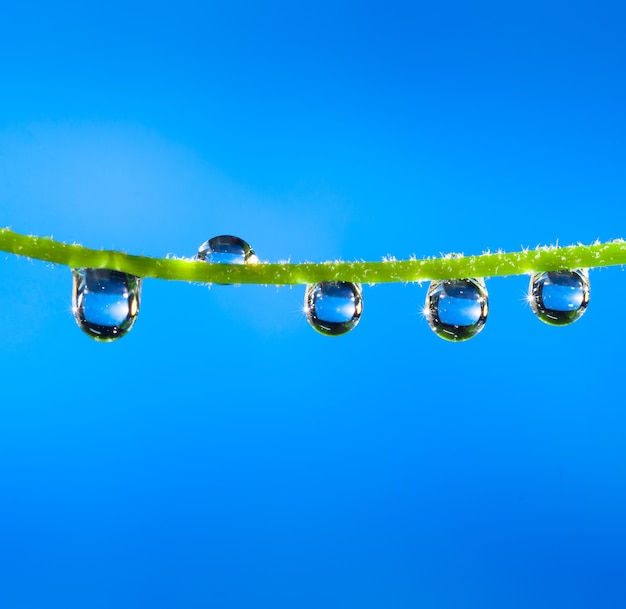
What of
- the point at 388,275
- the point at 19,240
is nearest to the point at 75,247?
the point at 19,240

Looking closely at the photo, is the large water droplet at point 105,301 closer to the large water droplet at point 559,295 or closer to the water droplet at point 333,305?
the water droplet at point 333,305

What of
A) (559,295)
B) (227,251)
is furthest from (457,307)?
→ (227,251)

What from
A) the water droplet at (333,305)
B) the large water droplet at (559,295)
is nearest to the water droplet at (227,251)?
the water droplet at (333,305)

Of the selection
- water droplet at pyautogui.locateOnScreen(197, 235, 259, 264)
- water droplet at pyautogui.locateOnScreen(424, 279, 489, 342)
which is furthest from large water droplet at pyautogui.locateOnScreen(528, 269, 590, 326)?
water droplet at pyautogui.locateOnScreen(197, 235, 259, 264)

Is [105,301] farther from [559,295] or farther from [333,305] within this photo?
[559,295]

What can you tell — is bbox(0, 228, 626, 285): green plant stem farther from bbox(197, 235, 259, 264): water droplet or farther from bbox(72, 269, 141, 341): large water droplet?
bbox(197, 235, 259, 264): water droplet

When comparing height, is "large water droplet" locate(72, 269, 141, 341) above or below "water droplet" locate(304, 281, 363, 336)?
below

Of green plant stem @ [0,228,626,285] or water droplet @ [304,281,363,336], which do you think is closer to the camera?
green plant stem @ [0,228,626,285]
